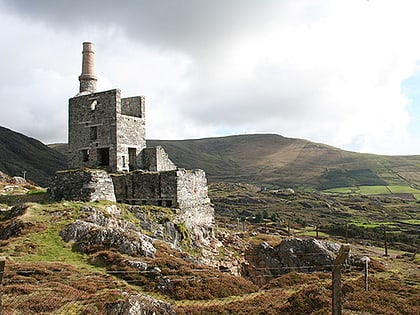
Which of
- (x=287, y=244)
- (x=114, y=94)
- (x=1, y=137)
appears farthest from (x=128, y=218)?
(x=1, y=137)

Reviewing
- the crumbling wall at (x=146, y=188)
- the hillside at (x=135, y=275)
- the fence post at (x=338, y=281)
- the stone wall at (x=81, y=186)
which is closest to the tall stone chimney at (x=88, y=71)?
the crumbling wall at (x=146, y=188)

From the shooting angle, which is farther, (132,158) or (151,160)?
(151,160)

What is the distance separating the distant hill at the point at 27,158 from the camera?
121 m

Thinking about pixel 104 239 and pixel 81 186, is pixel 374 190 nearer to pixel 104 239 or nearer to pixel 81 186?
pixel 81 186

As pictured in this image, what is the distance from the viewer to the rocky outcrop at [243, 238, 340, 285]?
101 ft

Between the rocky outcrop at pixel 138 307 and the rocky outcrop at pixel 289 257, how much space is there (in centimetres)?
1659

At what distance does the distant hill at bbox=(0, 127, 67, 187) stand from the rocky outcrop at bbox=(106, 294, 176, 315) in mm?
107658

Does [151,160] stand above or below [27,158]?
below

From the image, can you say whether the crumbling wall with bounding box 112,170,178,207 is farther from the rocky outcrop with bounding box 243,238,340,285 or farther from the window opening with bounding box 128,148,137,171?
the rocky outcrop with bounding box 243,238,340,285

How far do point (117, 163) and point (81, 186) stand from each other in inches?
191

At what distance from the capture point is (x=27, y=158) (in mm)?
142000

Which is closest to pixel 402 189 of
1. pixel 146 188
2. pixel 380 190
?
pixel 380 190

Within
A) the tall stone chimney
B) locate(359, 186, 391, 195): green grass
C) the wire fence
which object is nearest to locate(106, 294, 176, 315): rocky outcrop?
the wire fence

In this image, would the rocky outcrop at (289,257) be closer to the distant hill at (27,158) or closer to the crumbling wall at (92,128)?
the crumbling wall at (92,128)
